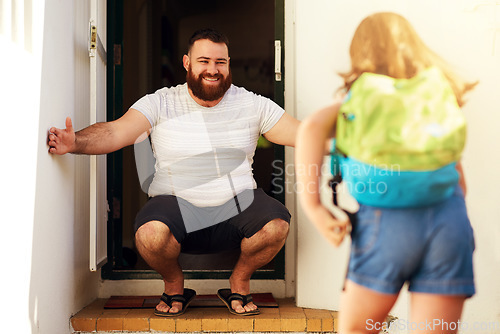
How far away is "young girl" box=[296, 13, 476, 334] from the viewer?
3.92 ft

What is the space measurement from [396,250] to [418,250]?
0.05m

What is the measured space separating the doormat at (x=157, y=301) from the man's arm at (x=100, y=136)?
775 mm

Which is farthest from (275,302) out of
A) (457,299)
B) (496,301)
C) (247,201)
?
(457,299)

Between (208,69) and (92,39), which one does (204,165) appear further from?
(92,39)

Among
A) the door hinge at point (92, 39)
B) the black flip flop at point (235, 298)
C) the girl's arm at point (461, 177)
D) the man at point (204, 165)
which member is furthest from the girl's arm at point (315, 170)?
the door hinge at point (92, 39)

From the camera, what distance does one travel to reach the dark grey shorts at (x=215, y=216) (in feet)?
7.18

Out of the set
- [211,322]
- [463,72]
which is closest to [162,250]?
[211,322]

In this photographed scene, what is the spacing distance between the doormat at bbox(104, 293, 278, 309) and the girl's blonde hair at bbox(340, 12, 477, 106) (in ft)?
4.45

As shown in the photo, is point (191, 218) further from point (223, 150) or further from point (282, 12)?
point (282, 12)

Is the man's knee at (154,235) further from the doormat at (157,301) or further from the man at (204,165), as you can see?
the doormat at (157,301)

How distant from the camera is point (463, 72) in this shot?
1497mm

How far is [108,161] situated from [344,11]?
5.04 ft

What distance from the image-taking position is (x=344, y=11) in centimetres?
169

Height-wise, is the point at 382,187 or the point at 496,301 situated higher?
the point at 382,187
